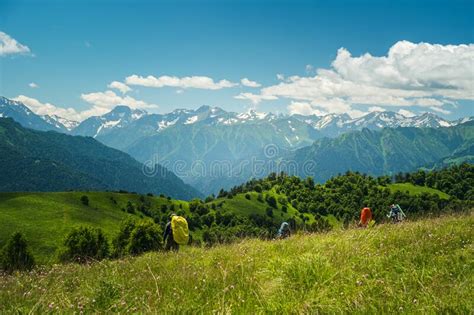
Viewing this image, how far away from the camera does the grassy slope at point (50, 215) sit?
105 metres

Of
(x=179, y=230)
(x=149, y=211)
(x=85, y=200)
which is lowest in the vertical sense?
(x=149, y=211)

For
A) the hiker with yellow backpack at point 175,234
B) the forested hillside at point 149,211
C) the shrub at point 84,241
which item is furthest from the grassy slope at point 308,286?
the forested hillside at point 149,211

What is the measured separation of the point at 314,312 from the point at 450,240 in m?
4.57

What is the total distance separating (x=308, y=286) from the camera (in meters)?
5.36

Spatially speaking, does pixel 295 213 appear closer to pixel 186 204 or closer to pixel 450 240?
pixel 186 204

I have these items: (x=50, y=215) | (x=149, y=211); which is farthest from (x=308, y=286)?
(x=149, y=211)

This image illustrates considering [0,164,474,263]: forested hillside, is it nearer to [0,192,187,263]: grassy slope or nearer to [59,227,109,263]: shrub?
[0,192,187,263]: grassy slope

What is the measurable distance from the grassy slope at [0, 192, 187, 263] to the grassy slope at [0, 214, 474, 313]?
98.1 metres

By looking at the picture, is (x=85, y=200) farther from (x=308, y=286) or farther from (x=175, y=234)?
(x=308, y=286)

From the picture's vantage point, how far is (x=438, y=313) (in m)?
3.72

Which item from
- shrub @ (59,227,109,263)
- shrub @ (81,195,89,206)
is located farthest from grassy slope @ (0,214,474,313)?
shrub @ (81,195,89,206)

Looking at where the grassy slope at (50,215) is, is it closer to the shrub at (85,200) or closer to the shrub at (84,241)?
the shrub at (85,200)

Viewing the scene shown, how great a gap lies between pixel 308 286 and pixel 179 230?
510 inches

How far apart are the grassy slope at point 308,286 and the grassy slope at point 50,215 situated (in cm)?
9815
